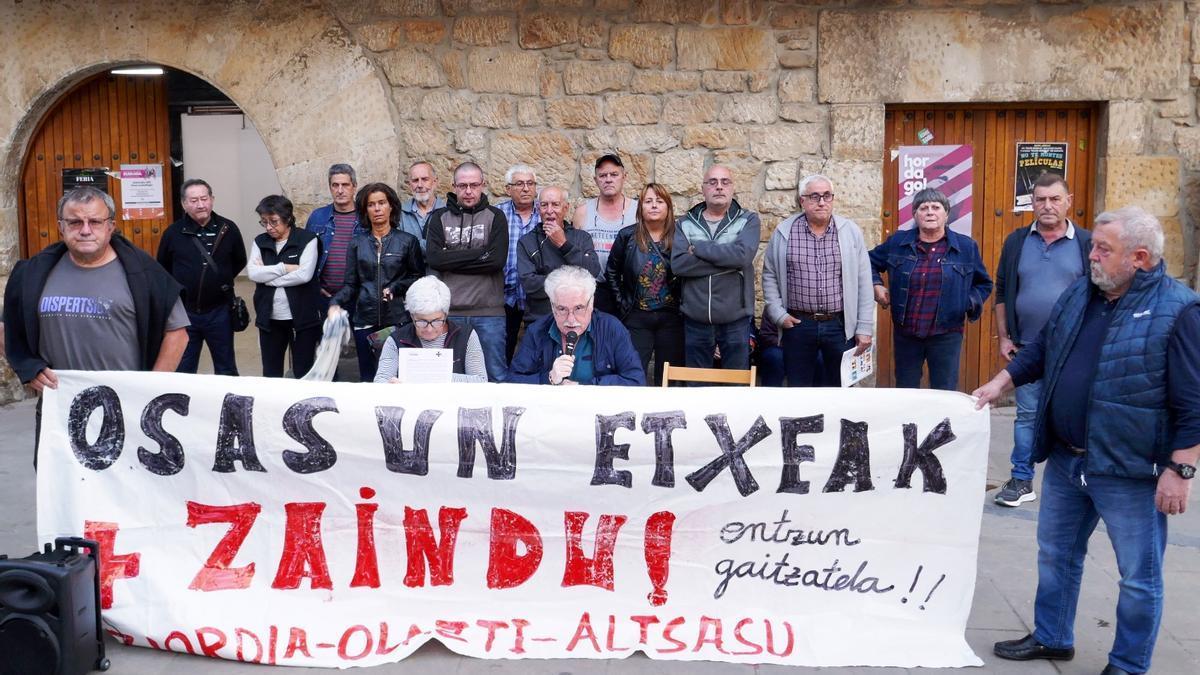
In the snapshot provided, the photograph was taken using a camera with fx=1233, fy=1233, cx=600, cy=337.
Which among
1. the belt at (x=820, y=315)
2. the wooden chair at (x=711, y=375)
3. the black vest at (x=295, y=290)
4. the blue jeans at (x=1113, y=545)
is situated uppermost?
the black vest at (x=295, y=290)

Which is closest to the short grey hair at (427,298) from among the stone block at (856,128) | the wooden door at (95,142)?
the stone block at (856,128)

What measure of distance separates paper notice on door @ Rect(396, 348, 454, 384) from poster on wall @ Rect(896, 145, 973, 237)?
4128mm

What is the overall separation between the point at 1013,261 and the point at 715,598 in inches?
→ 114

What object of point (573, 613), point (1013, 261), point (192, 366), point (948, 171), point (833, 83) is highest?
point (833, 83)

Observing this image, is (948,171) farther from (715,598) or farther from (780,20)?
(715,598)

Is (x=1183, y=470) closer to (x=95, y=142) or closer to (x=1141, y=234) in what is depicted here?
(x=1141, y=234)

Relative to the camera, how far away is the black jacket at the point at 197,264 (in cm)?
766

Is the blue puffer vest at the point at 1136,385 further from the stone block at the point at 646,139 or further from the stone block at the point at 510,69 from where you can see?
the stone block at the point at 510,69

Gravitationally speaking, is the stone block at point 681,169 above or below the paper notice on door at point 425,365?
above

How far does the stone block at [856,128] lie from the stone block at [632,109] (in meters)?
1.15

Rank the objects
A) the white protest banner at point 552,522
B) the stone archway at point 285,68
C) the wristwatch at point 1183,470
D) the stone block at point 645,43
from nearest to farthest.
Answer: the wristwatch at point 1183,470
the white protest banner at point 552,522
the stone block at point 645,43
the stone archway at point 285,68

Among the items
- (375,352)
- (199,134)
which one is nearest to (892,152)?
(375,352)

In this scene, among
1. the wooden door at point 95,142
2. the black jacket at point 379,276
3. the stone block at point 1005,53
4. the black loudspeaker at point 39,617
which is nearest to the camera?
the black loudspeaker at point 39,617

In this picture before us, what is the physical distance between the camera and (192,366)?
7.96 m
